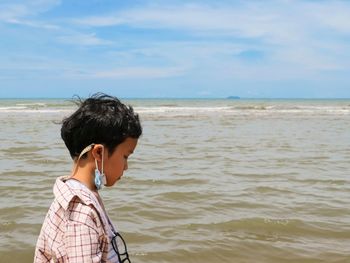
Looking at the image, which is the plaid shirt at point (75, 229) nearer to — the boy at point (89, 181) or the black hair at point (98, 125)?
the boy at point (89, 181)

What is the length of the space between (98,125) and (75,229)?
0.40 m

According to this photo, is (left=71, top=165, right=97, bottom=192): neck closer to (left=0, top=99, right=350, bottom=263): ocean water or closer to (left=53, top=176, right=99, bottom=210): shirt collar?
(left=53, top=176, right=99, bottom=210): shirt collar

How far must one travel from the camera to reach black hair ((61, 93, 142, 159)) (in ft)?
6.24

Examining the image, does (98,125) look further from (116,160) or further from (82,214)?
(82,214)

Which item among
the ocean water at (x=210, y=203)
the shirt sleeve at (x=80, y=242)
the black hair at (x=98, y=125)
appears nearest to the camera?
the shirt sleeve at (x=80, y=242)

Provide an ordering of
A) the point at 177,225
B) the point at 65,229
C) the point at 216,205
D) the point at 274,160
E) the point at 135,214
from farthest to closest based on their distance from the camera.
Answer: the point at 274,160 → the point at 216,205 → the point at 135,214 → the point at 177,225 → the point at 65,229

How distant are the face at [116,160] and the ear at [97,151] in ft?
0.08

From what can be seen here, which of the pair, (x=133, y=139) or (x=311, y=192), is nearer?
(x=133, y=139)

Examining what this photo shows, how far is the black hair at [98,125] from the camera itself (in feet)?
6.24

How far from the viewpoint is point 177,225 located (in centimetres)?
524

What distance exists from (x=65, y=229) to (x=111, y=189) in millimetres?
5088

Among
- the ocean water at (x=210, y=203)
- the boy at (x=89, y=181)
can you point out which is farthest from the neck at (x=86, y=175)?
the ocean water at (x=210, y=203)

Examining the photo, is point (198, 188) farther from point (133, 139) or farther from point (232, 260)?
point (133, 139)

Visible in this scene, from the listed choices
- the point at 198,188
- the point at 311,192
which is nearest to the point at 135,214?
the point at 198,188
